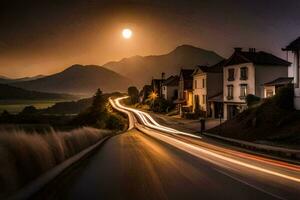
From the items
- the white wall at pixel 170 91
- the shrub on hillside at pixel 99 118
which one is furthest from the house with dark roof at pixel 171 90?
A: the shrub on hillside at pixel 99 118

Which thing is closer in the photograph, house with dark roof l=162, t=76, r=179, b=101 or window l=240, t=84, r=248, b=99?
window l=240, t=84, r=248, b=99

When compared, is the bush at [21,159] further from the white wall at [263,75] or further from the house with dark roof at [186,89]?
the house with dark roof at [186,89]

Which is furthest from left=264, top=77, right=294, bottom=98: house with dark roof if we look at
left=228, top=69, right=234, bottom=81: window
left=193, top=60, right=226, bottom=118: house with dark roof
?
left=193, top=60, right=226, bottom=118: house with dark roof

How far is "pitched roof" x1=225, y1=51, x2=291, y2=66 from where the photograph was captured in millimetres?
51344

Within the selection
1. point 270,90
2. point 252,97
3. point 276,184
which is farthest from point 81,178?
point 270,90

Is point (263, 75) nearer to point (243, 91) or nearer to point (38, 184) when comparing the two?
point (243, 91)

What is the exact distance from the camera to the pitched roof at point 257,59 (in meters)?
51.3

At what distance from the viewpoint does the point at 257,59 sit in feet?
170

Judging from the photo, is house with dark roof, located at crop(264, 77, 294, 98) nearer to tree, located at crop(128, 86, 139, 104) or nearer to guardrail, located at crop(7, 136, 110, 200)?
guardrail, located at crop(7, 136, 110, 200)

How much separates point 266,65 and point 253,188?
151 ft

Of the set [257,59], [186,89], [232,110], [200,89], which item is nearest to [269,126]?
[257,59]

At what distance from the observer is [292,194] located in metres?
7.86

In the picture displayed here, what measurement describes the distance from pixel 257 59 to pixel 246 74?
2.80 metres

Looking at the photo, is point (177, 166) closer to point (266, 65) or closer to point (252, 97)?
point (252, 97)
